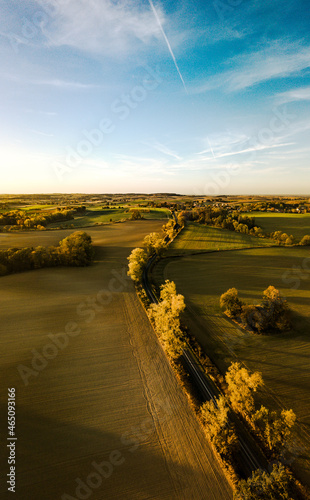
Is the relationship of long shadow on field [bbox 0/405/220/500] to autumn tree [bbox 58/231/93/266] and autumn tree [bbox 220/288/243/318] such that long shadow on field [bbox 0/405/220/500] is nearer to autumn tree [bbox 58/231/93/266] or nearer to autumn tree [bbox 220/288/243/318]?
autumn tree [bbox 220/288/243/318]

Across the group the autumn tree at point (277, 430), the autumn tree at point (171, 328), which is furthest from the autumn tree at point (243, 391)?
the autumn tree at point (171, 328)

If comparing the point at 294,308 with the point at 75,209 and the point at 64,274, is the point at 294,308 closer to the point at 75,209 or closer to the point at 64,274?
the point at 64,274

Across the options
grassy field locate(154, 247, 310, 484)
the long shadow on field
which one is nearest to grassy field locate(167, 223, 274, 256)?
grassy field locate(154, 247, 310, 484)

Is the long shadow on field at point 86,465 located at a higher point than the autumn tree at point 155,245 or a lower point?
lower

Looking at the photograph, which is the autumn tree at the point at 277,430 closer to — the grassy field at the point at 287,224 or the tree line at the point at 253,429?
the tree line at the point at 253,429

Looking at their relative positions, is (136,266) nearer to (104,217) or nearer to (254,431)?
(254,431)

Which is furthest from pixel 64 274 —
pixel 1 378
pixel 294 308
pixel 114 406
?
pixel 294 308
